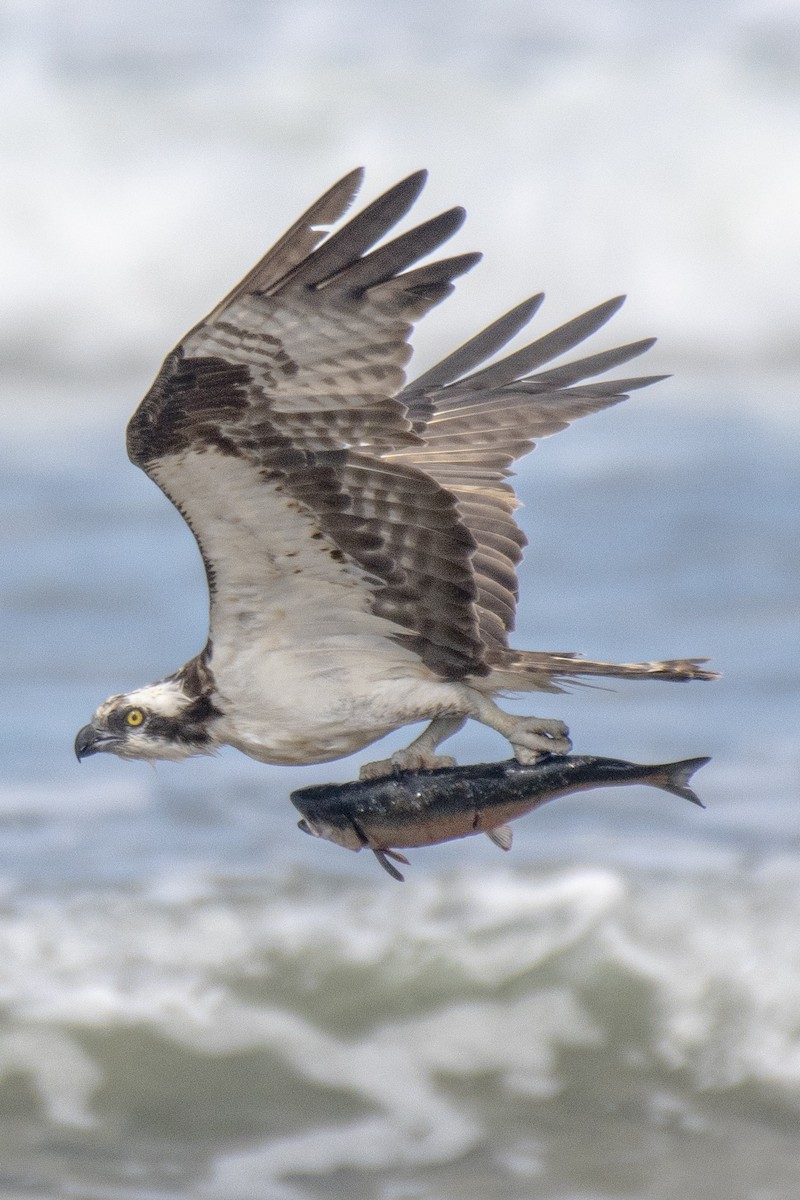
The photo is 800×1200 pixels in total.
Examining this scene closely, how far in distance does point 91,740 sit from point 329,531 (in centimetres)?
163

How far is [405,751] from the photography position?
738 cm

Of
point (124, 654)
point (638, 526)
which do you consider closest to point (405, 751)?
point (124, 654)

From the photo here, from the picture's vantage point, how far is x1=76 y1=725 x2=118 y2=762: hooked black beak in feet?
26.5

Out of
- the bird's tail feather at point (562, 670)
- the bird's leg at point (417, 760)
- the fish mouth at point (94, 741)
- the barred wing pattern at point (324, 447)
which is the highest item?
the barred wing pattern at point (324, 447)

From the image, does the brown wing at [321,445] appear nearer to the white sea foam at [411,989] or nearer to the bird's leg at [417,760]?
the bird's leg at [417,760]

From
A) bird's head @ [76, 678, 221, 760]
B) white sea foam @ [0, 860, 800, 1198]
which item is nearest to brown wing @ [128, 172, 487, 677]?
bird's head @ [76, 678, 221, 760]

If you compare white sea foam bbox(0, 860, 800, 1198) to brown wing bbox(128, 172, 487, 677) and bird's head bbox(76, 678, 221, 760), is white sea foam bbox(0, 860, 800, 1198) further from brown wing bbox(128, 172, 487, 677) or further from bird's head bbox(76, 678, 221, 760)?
brown wing bbox(128, 172, 487, 677)

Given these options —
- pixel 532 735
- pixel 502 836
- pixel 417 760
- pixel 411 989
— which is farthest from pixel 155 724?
pixel 411 989

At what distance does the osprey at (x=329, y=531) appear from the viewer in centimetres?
648

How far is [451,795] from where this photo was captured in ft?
22.8

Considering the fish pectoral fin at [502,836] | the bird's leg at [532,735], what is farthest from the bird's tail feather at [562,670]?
the fish pectoral fin at [502,836]

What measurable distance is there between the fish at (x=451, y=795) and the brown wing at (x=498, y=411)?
4.27 feet

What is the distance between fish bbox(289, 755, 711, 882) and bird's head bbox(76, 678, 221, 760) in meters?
0.82

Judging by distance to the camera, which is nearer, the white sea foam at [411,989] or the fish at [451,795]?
the fish at [451,795]
